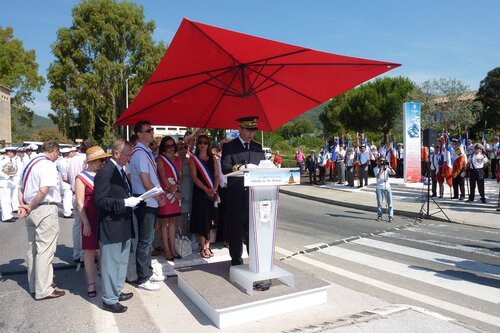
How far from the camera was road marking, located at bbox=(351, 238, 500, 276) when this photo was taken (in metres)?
6.52

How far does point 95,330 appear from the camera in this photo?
4.08 metres

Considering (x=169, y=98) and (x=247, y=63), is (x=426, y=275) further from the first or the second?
(x=169, y=98)

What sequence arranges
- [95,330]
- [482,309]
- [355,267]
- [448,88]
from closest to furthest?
[95,330] → [482,309] → [355,267] → [448,88]

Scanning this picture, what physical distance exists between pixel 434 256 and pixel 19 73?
213 ft

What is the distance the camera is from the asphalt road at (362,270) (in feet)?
14.6

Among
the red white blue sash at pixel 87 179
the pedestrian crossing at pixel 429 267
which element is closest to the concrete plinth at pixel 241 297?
the pedestrian crossing at pixel 429 267

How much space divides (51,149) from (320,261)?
473 cm

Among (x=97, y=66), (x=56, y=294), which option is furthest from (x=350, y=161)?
(x=97, y=66)

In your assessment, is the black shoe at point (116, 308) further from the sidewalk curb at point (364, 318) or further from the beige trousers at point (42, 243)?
the sidewalk curb at point (364, 318)

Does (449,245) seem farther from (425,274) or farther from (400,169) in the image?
(400,169)

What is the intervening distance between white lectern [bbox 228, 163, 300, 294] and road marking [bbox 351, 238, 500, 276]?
3777 millimetres

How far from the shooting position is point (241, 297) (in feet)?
14.1

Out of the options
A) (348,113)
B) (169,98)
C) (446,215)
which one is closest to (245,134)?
(169,98)

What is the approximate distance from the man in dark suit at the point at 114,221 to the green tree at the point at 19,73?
60727 millimetres
